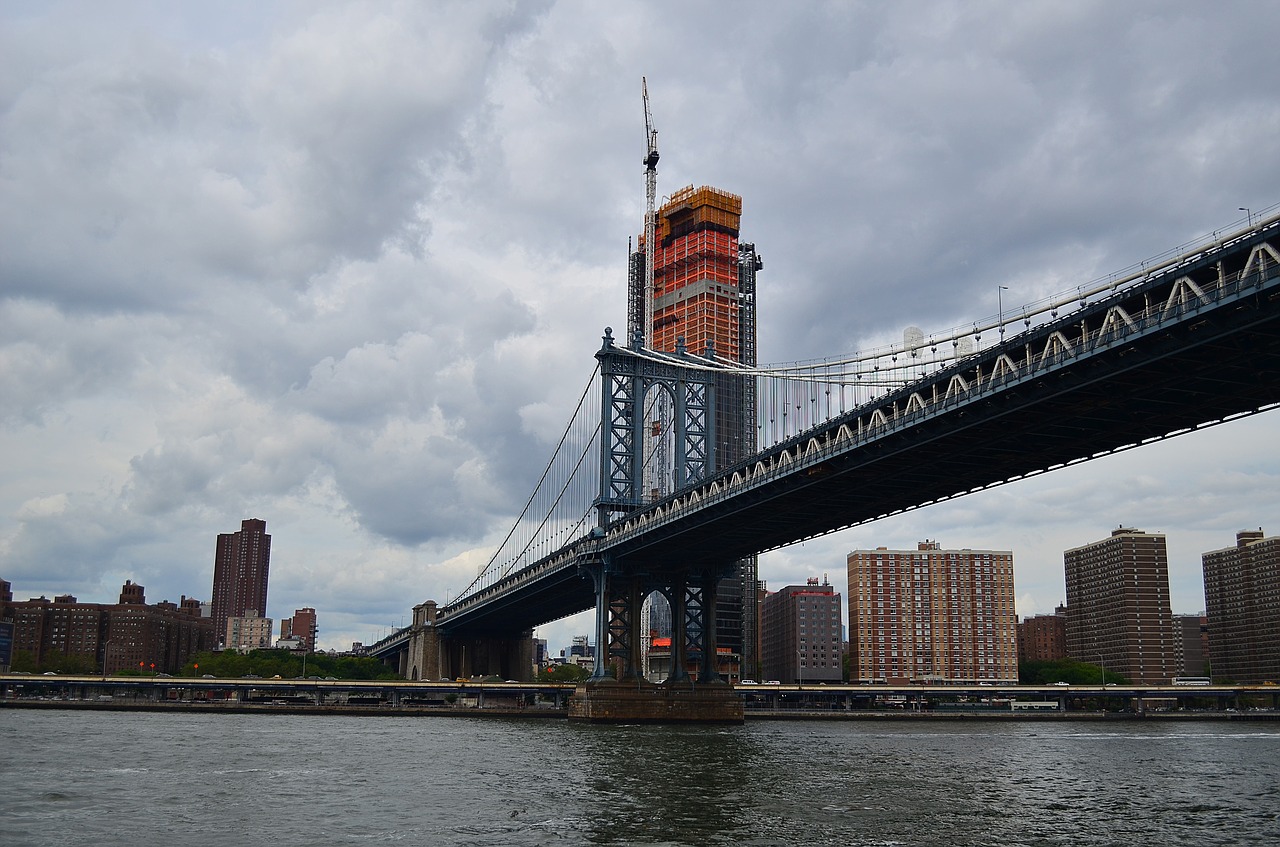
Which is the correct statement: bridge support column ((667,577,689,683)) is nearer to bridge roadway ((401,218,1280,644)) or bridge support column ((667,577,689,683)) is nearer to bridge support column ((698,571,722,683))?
bridge support column ((698,571,722,683))

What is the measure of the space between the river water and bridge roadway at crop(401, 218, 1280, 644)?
1563 centimetres

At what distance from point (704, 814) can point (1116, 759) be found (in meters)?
38.6

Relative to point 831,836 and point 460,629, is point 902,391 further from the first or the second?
point 460,629

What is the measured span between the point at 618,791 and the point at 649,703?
58578mm

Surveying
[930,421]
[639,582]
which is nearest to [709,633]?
[639,582]

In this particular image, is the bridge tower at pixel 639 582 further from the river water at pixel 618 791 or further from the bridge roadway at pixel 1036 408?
the river water at pixel 618 791

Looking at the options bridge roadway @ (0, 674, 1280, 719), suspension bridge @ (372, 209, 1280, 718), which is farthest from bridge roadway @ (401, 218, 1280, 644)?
bridge roadway @ (0, 674, 1280, 719)

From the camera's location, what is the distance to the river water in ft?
111

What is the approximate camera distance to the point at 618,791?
44.5 meters

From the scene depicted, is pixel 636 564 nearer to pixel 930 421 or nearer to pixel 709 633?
pixel 709 633

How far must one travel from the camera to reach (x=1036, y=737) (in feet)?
315

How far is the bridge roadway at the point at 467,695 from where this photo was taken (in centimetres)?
14438

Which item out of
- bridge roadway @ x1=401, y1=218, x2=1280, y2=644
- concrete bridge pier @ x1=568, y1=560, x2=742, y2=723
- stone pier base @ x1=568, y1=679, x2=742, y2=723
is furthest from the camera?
concrete bridge pier @ x1=568, y1=560, x2=742, y2=723

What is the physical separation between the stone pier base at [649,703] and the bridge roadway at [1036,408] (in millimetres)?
13713
